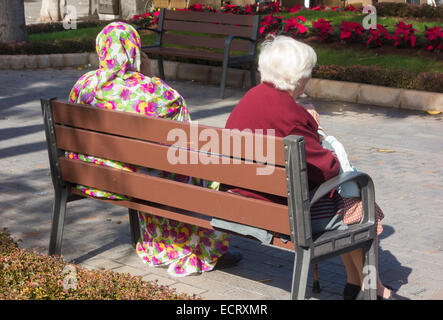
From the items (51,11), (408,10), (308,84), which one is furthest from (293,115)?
(51,11)

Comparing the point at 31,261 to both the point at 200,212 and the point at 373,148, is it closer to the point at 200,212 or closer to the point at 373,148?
the point at 200,212

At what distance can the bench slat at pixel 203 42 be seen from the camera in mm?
11590

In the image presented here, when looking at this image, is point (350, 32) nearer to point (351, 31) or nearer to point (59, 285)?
point (351, 31)

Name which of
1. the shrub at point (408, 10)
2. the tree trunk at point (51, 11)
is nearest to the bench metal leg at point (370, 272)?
the shrub at point (408, 10)

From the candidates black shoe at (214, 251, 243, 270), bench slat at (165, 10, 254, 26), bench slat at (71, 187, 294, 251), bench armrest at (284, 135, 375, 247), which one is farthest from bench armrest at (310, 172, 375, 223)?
bench slat at (165, 10, 254, 26)

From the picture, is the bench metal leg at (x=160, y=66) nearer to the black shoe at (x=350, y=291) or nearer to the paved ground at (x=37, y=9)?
the black shoe at (x=350, y=291)

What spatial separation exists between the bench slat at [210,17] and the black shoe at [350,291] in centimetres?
766

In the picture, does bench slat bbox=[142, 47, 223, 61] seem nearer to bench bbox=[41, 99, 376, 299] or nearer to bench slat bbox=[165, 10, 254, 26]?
bench slat bbox=[165, 10, 254, 26]

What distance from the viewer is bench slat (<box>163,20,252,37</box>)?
11.6 m

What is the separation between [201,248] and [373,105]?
20.7 feet

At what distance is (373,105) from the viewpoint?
1053cm

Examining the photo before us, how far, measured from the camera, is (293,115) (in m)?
3.73

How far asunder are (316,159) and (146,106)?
128 centimetres

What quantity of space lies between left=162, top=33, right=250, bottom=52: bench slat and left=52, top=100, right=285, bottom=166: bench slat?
7256mm
